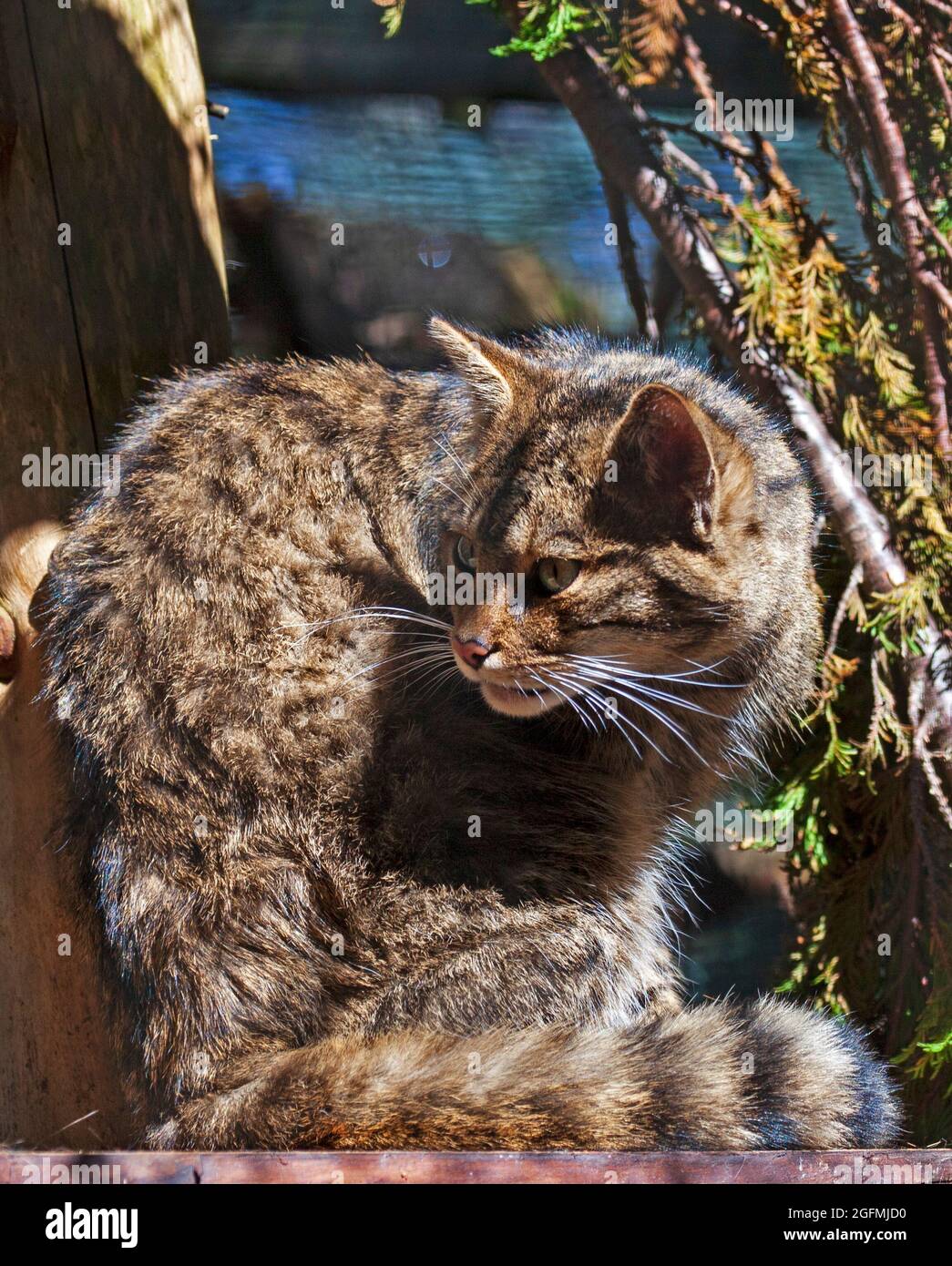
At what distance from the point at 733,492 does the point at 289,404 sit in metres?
0.93

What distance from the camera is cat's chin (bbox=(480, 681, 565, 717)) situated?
2.09 m

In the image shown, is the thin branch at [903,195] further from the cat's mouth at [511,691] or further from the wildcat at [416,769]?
the cat's mouth at [511,691]

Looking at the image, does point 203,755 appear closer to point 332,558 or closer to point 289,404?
point 332,558

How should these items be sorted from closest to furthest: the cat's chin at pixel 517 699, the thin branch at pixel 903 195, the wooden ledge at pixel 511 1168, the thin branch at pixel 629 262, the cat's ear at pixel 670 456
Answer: the wooden ledge at pixel 511 1168 → the cat's ear at pixel 670 456 → the cat's chin at pixel 517 699 → the thin branch at pixel 903 195 → the thin branch at pixel 629 262

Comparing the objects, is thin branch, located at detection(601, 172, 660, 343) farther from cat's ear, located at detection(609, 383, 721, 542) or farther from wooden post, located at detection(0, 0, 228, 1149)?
wooden post, located at detection(0, 0, 228, 1149)

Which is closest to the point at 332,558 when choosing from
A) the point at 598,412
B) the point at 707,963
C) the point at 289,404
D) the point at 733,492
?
the point at 289,404

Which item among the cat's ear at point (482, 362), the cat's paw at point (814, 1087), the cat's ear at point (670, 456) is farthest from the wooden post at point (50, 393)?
the cat's paw at point (814, 1087)

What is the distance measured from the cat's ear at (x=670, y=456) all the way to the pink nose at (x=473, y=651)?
40 cm

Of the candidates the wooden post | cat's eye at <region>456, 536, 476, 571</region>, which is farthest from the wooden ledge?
cat's eye at <region>456, 536, 476, 571</region>

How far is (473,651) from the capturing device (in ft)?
6.70

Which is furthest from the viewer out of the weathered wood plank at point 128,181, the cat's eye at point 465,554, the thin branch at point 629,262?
the thin branch at point 629,262

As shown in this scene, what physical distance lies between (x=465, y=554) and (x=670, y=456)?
0.49 m

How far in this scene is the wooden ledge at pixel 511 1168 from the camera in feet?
5.23

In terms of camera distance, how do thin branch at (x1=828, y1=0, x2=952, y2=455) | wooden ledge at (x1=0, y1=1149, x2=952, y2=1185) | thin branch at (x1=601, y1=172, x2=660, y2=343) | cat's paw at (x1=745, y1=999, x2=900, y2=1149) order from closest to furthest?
wooden ledge at (x1=0, y1=1149, x2=952, y2=1185) < cat's paw at (x1=745, y1=999, x2=900, y2=1149) < thin branch at (x1=828, y1=0, x2=952, y2=455) < thin branch at (x1=601, y1=172, x2=660, y2=343)
